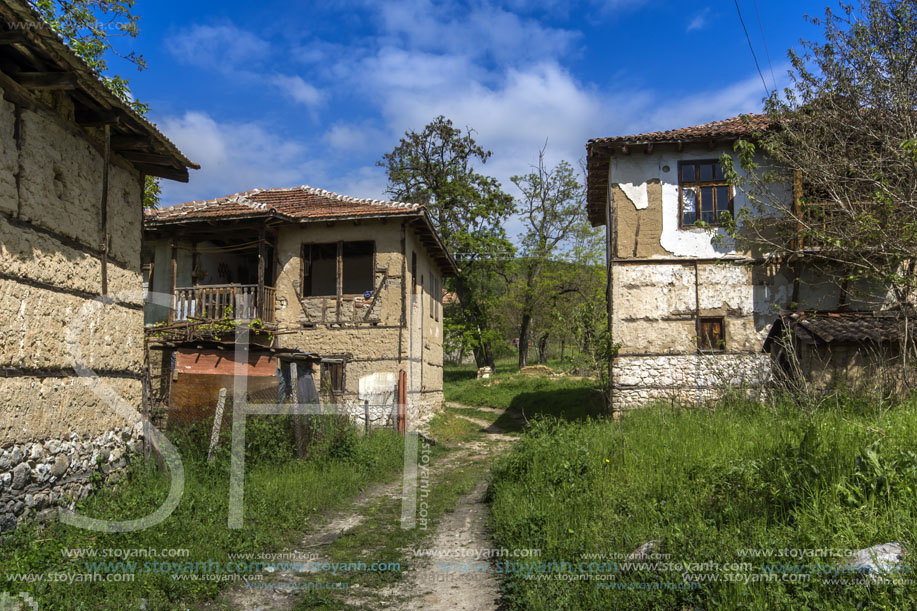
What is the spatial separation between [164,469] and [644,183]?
11.2 meters

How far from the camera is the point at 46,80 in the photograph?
20.0ft

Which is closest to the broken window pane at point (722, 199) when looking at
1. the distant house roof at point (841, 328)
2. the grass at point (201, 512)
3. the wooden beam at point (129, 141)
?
the distant house roof at point (841, 328)

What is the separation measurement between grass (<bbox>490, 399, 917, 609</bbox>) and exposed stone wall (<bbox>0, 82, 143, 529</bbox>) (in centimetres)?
456

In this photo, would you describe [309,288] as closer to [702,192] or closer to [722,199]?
[702,192]

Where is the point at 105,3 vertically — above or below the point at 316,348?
above

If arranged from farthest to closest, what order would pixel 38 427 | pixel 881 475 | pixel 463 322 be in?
pixel 463 322
pixel 38 427
pixel 881 475

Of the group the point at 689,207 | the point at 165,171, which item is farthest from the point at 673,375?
the point at 165,171

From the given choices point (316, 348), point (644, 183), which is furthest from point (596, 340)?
point (316, 348)

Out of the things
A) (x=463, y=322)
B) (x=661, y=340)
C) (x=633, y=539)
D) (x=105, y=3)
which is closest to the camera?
(x=633, y=539)

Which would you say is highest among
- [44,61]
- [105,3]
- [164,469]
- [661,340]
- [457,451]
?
[105,3]

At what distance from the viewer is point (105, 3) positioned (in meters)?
11.6

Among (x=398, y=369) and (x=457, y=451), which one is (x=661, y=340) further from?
(x=398, y=369)

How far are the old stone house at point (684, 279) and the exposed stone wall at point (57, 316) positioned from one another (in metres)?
9.82

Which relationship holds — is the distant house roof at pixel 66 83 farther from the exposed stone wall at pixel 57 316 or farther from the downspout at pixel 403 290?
the downspout at pixel 403 290
